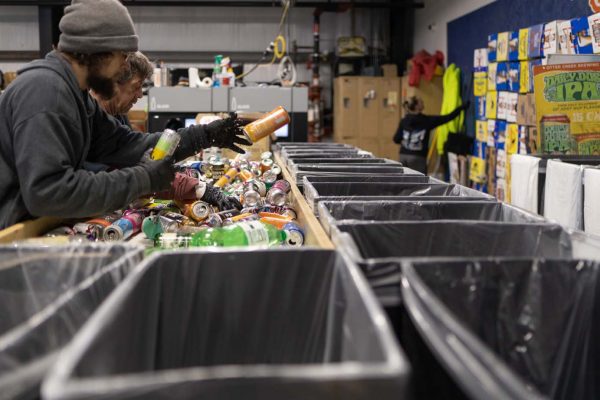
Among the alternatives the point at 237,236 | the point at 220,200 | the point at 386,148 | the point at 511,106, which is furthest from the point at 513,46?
the point at 237,236

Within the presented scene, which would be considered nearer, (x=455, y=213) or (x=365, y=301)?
(x=365, y=301)

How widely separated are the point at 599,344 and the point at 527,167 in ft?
7.36

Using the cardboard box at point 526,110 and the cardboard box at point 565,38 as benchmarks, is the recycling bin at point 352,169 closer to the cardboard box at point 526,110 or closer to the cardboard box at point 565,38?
the cardboard box at point 565,38

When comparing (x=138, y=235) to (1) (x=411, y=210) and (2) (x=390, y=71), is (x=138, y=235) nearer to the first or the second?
(1) (x=411, y=210)

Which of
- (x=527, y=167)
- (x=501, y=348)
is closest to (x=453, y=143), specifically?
(x=527, y=167)

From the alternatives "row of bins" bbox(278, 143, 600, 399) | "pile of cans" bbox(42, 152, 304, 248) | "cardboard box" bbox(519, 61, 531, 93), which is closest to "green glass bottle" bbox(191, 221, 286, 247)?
"pile of cans" bbox(42, 152, 304, 248)

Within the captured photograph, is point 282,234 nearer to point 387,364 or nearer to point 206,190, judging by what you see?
point 206,190

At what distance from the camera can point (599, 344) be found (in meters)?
1.20

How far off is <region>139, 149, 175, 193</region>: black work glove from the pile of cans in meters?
0.15

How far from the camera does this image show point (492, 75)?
6.84 metres

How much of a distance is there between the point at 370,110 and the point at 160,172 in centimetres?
829

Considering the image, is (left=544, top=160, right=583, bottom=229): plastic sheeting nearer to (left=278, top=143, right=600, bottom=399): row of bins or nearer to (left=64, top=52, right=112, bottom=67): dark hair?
(left=278, top=143, right=600, bottom=399): row of bins

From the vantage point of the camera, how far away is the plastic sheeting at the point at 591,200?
2.67m

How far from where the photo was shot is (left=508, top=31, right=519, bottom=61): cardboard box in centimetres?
620
